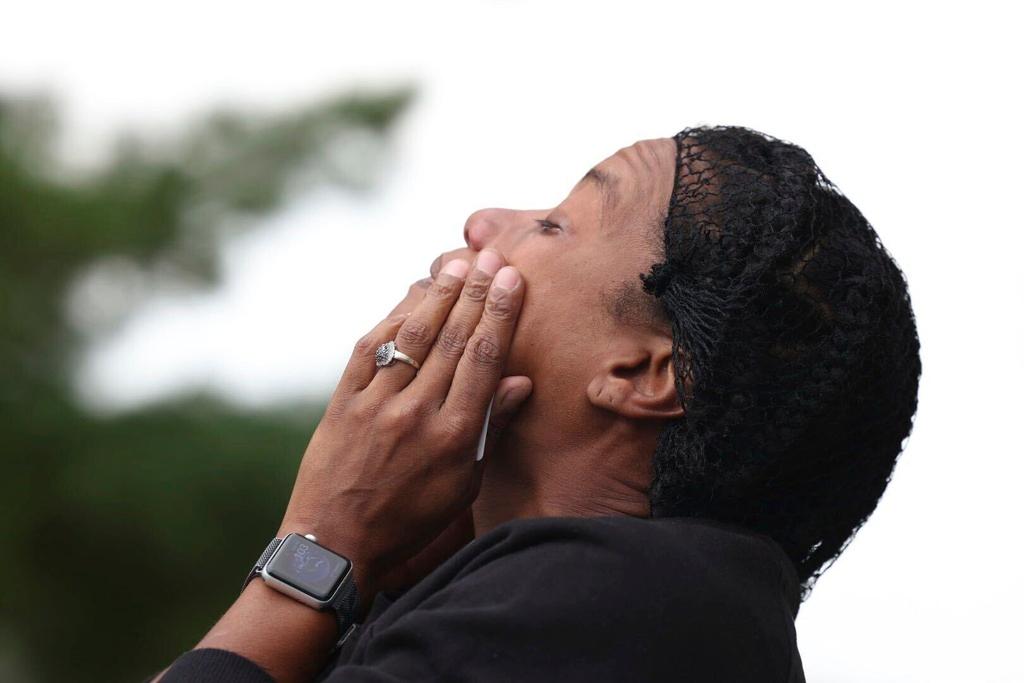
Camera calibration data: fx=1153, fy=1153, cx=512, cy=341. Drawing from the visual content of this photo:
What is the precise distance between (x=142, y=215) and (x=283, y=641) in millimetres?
5459

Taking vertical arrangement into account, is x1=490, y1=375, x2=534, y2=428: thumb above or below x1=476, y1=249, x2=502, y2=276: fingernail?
below

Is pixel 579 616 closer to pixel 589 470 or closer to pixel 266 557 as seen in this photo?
pixel 589 470

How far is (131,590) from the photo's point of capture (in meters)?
5.82

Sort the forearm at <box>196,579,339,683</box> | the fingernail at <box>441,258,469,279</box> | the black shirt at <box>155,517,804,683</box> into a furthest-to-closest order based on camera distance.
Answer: the fingernail at <box>441,258,469,279</box>
the forearm at <box>196,579,339,683</box>
the black shirt at <box>155,517,804,683</box>

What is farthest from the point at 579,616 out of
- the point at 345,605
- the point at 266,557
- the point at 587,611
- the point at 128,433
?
the point at 128,433

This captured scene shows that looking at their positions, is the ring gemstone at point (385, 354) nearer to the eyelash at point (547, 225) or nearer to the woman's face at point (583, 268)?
the woman's face at point (583, 268)

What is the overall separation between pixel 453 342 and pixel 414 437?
0.63 feet

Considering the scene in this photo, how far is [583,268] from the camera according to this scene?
7.24 feet

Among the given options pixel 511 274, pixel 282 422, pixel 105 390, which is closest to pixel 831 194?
pixel 511 274

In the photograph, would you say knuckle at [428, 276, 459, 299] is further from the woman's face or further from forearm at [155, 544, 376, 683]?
forearm at [155, 544, 376, 683]

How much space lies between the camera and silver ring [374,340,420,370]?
2.18 m

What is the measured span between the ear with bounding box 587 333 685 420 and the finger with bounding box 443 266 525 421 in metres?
0.19

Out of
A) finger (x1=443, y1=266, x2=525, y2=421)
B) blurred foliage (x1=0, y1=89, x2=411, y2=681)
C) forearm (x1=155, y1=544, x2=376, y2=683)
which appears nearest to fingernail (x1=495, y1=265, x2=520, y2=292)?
finger (x1=443, y1=266, x2=525, y2=421)

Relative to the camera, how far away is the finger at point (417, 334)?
85.7 inches
